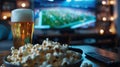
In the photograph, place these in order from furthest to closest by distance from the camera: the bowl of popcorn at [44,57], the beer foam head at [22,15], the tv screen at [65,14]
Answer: the tv screen at [65,14], the beer foam head at [22,15], the bowl of popcorn at [44,57]

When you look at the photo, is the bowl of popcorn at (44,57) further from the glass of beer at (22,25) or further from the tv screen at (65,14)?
the tv screen at (65,14)

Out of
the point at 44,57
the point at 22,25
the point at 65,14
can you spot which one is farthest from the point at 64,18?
the point at 44,57

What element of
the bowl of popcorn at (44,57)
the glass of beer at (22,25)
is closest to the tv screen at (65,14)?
the glass of beer at (22,25)

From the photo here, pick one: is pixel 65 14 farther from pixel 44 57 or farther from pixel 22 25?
pixel 44 57

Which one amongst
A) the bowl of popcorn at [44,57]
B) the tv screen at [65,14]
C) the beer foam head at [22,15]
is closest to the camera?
the bowl of popcorn at [44,57]

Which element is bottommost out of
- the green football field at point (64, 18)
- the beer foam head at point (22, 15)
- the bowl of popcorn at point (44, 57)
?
the green football field at point (64, 18)

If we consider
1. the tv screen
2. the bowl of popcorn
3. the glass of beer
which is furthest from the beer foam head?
the tv screen

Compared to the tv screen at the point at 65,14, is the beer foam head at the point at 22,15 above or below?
above
